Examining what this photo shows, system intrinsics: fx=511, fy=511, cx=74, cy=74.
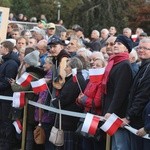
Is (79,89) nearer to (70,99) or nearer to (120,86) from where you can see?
(70,99)

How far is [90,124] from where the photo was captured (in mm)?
6836

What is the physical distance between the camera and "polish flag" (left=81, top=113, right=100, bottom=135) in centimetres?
682

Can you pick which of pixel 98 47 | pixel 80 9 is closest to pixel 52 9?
pixel 80 9

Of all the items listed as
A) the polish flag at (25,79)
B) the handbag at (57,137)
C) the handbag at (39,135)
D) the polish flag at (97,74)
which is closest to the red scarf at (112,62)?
the polish flag at (97,74)

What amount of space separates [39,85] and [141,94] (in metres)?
2.34

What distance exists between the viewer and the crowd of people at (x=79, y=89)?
645 centimetres

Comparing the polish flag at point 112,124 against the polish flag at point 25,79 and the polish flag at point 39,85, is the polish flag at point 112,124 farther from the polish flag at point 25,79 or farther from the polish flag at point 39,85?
the polish flag at point 25,79

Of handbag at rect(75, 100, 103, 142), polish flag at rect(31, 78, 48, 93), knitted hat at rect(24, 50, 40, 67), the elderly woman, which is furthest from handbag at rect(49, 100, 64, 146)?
knitted hat at rect(24, 50, 40, 67)

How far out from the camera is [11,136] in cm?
933

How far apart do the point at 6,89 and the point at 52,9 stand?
1292 inches

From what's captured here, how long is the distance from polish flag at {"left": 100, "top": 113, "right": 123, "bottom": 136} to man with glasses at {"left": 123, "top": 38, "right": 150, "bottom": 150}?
0.32 feet

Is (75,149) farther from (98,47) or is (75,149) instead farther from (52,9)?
(52,9)

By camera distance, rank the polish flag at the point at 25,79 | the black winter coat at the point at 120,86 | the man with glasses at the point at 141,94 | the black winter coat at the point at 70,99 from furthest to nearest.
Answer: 1. the polish flag at the point at 25,79
2. the black winter coat at the point at 70,99
3. the black winter coat at the point at 120,86
4. the man with glasses at the point at 141,94

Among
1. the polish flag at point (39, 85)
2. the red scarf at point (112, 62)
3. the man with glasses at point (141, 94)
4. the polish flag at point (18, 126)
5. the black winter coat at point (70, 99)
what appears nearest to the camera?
the man with glasses at point (141, 94)
